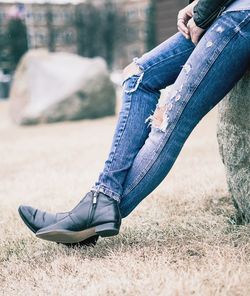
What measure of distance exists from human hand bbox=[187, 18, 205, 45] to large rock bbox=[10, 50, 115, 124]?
7.33 metres

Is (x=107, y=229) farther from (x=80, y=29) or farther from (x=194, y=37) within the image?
(x=80, y=29)

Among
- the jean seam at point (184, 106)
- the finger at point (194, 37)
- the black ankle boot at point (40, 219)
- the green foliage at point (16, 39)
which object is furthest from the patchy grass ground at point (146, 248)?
the green foliage at point (16, 39)

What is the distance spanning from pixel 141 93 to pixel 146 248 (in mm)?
598

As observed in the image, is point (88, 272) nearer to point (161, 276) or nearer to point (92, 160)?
point (161, 276)

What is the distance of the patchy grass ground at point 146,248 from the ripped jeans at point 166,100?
238 millimetres

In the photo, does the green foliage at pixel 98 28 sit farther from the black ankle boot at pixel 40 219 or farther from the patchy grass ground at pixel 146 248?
the black ankle boot at pixel 40 219

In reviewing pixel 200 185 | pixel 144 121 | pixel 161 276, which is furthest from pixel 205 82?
pixel 200 185

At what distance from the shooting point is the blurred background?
32.0 metres

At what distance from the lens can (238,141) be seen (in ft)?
6.69

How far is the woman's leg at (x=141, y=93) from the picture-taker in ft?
6.21

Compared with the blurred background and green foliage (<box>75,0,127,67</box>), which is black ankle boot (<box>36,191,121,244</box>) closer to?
the blurred background

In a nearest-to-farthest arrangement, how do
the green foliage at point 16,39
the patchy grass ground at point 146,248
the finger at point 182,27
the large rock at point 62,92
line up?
the patchy grass ground at point 146,248 < the finger at point 182,27 < the large rock at point 62,92 < the green foliage at point 16,39

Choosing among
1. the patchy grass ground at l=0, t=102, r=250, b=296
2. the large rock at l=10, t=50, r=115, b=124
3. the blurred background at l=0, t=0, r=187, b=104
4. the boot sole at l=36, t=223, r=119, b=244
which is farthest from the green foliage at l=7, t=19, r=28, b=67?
the boot sole at l=36, t=223, r=119, b=244

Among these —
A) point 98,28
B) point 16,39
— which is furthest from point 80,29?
point 16,39
